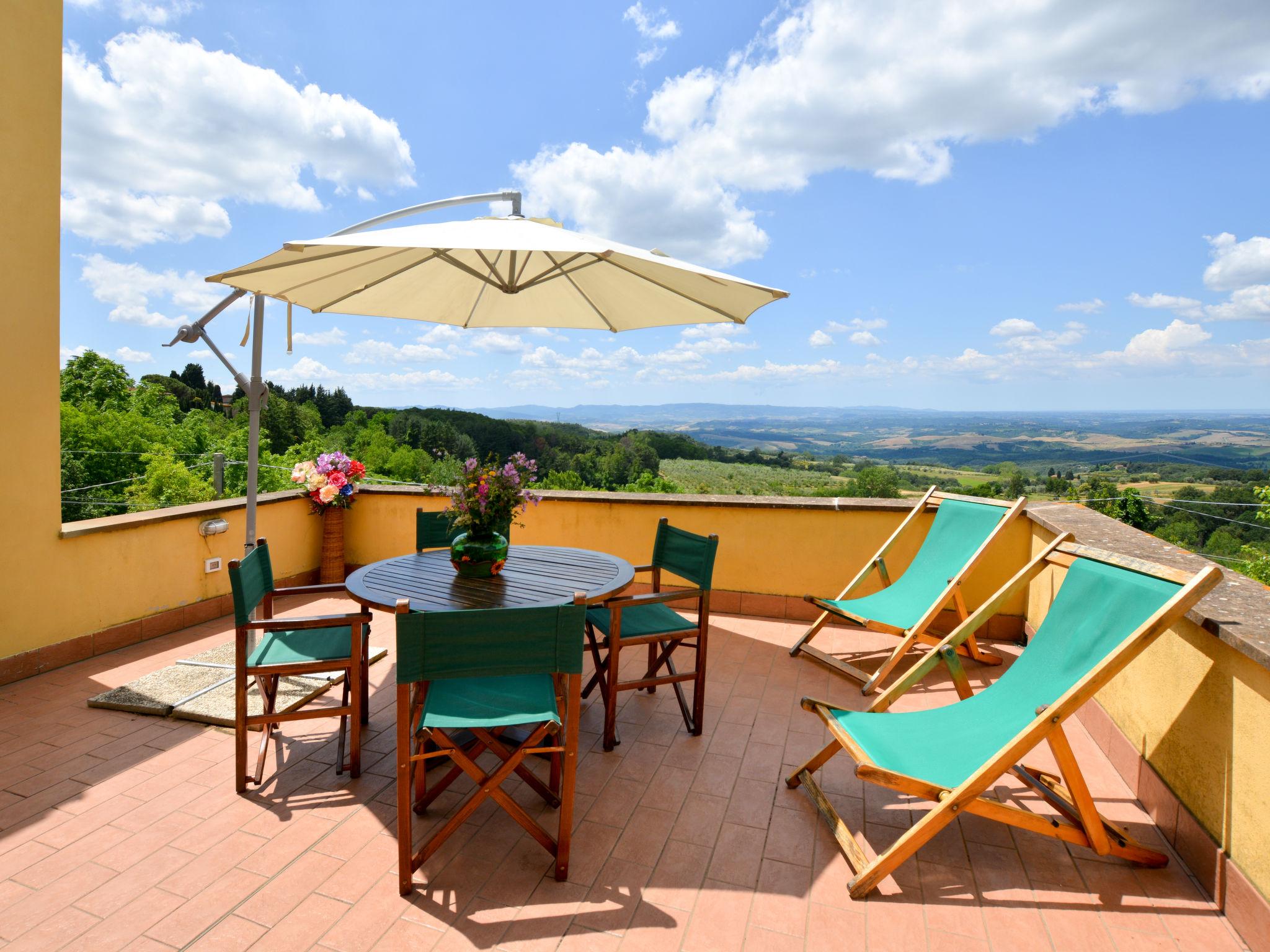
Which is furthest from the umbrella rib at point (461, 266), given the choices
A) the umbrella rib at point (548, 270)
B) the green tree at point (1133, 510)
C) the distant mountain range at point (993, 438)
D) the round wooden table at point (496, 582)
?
the distant mountain range at point (993, 438)

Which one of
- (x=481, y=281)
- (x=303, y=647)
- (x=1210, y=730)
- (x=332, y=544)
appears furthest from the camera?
(x=332, y=544)

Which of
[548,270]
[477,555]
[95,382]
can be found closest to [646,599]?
[477,555]

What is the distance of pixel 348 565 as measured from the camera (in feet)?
18.7

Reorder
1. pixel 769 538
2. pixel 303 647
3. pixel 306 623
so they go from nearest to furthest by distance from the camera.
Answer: pixel 306 623
pixel 303 647
pixel 769 538

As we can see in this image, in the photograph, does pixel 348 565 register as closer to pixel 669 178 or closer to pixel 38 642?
pixel 38 642

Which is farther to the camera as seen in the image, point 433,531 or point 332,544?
point 332,544

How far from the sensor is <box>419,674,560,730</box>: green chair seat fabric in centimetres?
196

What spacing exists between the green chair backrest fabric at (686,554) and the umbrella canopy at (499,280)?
1.22 metres

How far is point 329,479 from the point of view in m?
5.29

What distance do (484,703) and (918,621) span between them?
247 cm

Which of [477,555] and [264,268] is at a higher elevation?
[264,268]

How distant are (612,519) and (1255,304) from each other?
25.6 meters

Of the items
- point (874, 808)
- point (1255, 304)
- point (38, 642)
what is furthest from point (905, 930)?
point (1255, 304)

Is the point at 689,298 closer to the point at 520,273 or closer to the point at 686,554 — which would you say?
the point at 520,273
